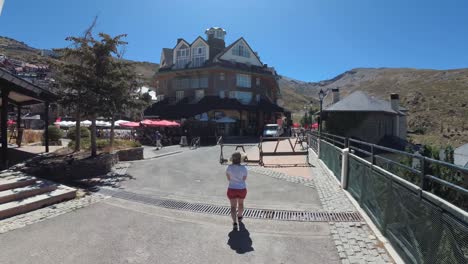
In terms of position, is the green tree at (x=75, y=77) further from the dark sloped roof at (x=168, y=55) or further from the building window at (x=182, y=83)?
the dark sloped roof at (x=168, y=55)

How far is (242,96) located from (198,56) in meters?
9.37

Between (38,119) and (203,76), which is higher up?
(203,76)

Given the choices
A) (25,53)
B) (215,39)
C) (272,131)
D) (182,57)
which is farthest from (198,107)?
(25,53)

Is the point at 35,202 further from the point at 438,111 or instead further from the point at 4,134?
the point at 438,111

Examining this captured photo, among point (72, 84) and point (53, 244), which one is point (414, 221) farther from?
point (72, 84)

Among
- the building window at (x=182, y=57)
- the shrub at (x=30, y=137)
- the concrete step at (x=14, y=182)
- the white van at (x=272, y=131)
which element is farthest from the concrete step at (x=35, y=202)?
the building window at (x=182, y=57)

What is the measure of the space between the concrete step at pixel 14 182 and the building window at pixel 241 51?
42.9 metres

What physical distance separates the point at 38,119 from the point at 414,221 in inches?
2250

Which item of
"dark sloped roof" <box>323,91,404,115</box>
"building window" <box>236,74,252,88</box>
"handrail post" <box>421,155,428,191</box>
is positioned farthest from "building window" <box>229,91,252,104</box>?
"handrail post" <box>421,155,428,191</box>

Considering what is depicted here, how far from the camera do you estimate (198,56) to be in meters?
49.7

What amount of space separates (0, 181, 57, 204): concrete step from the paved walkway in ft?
3.23

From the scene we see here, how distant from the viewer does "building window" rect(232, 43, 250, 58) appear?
49.7 metres

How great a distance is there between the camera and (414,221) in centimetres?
444

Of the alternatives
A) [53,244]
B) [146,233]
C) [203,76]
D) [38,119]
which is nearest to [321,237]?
[146,233]
